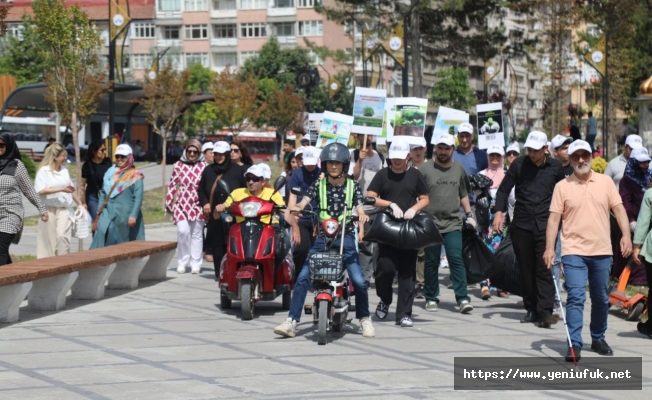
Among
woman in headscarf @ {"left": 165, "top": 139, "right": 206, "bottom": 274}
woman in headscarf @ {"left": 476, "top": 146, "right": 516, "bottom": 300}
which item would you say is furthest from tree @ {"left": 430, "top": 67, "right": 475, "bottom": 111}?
woman in headscarf @ {"left": 476, "top": 146, "right": 516, "bottom": 300}

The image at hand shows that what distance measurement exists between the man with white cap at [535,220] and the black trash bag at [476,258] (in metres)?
0.88

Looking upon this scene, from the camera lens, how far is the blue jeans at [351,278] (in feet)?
35.9

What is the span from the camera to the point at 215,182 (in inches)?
605

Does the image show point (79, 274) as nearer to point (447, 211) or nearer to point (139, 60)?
point (447, 211)

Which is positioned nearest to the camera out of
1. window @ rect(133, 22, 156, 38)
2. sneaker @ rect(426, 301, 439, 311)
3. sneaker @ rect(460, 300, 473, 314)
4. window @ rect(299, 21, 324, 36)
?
sneaker @ rect(460, 300, 473, 314)

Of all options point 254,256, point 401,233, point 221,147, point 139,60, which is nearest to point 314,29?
point 139,60

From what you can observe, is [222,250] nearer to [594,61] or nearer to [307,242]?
[307,242]

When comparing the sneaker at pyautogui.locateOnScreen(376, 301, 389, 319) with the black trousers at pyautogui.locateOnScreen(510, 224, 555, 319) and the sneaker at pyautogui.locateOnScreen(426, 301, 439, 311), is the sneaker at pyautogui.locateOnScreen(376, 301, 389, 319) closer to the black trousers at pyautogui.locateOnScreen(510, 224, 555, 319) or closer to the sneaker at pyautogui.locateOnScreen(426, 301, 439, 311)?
the sneaker at pyautogui.locateOnScreen(426, 301, 439, 311)

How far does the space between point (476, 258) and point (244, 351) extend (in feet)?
12.3

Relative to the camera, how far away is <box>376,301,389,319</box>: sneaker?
1225cm

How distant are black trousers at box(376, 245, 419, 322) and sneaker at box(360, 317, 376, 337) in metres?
0.75

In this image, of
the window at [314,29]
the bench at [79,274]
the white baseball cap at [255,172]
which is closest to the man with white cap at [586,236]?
the white baseball cap at [255,172]

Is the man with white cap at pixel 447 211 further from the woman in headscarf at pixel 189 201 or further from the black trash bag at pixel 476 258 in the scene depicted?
the woman in headscarf at pixel 189 201

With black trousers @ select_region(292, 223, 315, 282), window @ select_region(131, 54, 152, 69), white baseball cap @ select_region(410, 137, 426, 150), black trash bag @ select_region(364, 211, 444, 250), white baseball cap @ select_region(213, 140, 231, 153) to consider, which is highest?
window @ select_region(131, 54, 152, 69)
